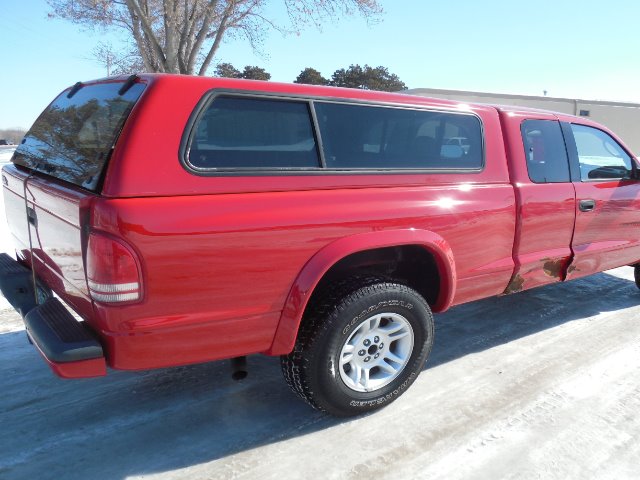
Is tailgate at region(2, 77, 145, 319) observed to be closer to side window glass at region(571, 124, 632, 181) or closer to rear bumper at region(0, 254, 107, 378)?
rear bumper at region(0, 254, 107, 378)

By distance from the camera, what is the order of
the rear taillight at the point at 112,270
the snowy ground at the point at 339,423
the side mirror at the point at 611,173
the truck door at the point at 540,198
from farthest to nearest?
the side mirror at the point at 611,173
the truck door at the point at 540,198
the snowy ground at the point at 339,423
the rear taillight at the point at 112,270

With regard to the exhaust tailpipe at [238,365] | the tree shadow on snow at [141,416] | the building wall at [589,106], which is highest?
the building wall at [589,106]

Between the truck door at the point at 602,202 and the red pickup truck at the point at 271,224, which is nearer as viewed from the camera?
the red pickup truck at the point at 271,224

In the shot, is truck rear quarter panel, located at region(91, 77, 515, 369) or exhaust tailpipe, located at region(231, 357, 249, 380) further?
exhaust tailpipe, located at region(231, 357, 249, 380)

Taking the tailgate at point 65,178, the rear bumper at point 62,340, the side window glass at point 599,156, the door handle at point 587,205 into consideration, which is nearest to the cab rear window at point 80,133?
the tailgate at point 65,178

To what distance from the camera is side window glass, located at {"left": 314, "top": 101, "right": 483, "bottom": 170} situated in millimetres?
2686

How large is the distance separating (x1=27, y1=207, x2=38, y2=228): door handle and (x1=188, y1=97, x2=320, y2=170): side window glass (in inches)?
42.4

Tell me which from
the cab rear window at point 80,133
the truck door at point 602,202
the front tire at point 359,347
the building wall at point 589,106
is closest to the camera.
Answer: the cab rear window at point 80,133

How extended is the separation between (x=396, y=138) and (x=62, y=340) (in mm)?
2010

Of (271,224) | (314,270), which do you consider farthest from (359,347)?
(271,224)

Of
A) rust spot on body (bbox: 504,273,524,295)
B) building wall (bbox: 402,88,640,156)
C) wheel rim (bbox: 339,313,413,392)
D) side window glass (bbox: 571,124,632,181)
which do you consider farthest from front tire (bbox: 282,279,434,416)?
building wall (bbox: 402,88,640,156)

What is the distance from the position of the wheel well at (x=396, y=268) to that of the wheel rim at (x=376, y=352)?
0.27 metres

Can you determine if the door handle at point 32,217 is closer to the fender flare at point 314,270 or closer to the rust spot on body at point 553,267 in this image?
the fender flare at point 314,270

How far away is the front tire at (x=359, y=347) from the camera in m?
2.59
